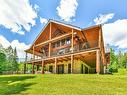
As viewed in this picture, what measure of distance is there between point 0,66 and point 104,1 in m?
42.0

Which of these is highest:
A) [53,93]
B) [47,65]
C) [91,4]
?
[91,4]

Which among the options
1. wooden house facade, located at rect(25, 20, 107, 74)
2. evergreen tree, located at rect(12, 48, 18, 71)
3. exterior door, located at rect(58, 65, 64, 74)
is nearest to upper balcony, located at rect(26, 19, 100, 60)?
wooden house facade, located at rect(25, 20, 107, 74)

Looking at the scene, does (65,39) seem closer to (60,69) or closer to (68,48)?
(68,48)

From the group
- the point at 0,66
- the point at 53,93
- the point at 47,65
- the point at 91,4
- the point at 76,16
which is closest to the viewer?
the point at 53,93

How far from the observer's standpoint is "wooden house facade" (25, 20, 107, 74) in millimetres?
28500

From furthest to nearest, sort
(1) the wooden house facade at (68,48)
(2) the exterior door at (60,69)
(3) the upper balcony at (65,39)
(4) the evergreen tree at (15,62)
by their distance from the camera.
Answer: (4) the evergreen tree at (15,62) < (2) the exterior door at (60,69) < (3) the upper balcony at (65,39) < (1) the wooden house facade at (68,48)

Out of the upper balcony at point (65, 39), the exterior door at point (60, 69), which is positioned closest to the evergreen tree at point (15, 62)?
the upper balcony at point (65, 39)

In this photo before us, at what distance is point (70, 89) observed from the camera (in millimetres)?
13852

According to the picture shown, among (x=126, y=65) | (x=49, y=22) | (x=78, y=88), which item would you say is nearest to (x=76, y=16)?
(x=49, y=22)

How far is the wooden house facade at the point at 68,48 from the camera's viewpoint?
28.5 m

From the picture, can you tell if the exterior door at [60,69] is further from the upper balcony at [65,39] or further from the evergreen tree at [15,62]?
the evergreen tree at [15,62]

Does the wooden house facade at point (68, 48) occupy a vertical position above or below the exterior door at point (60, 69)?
above

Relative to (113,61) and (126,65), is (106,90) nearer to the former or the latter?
(113,61)

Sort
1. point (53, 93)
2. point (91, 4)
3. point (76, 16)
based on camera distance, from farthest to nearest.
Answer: point (76, 16) → point (91, 4) → point (53, 93)
